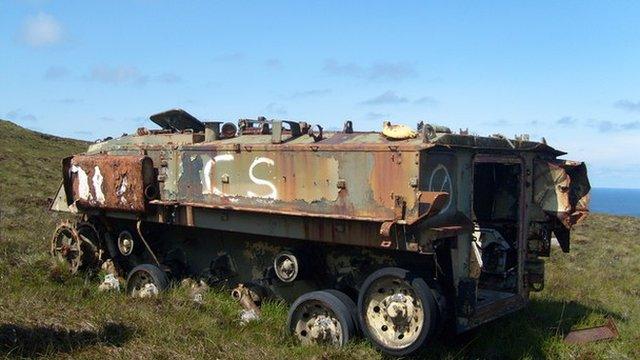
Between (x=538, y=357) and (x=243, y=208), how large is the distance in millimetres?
3759

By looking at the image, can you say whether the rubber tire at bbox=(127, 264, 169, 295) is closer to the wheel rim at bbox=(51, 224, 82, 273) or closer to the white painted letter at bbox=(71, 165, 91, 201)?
the white painted letter at bbox=(71, 165, 91, 201)

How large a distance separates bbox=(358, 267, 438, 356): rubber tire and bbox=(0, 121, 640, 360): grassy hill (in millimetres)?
168

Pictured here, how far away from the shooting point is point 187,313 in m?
7.63

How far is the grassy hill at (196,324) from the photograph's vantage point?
6180mm

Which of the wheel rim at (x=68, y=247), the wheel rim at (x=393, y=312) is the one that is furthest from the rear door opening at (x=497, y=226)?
the wheel rim at (x=68, y=247)

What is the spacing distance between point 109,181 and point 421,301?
16.6ft

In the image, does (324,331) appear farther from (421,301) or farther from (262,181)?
(262,181)

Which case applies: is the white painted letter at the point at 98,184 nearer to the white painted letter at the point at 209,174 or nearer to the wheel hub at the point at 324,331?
the white painted letter at the point at 209,174

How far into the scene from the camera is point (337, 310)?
6941mm

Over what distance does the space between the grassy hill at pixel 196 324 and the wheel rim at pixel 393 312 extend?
23 centimetres

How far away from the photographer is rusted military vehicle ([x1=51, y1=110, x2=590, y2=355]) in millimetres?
6645

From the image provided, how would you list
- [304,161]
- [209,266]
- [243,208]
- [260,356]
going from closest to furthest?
1. [260,356]
2. [304,161]
3. [243,208]
4. [209,266]

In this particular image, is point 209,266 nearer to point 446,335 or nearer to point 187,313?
point 187,313

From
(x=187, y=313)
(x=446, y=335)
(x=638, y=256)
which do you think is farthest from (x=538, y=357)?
(x=638, y=256)
